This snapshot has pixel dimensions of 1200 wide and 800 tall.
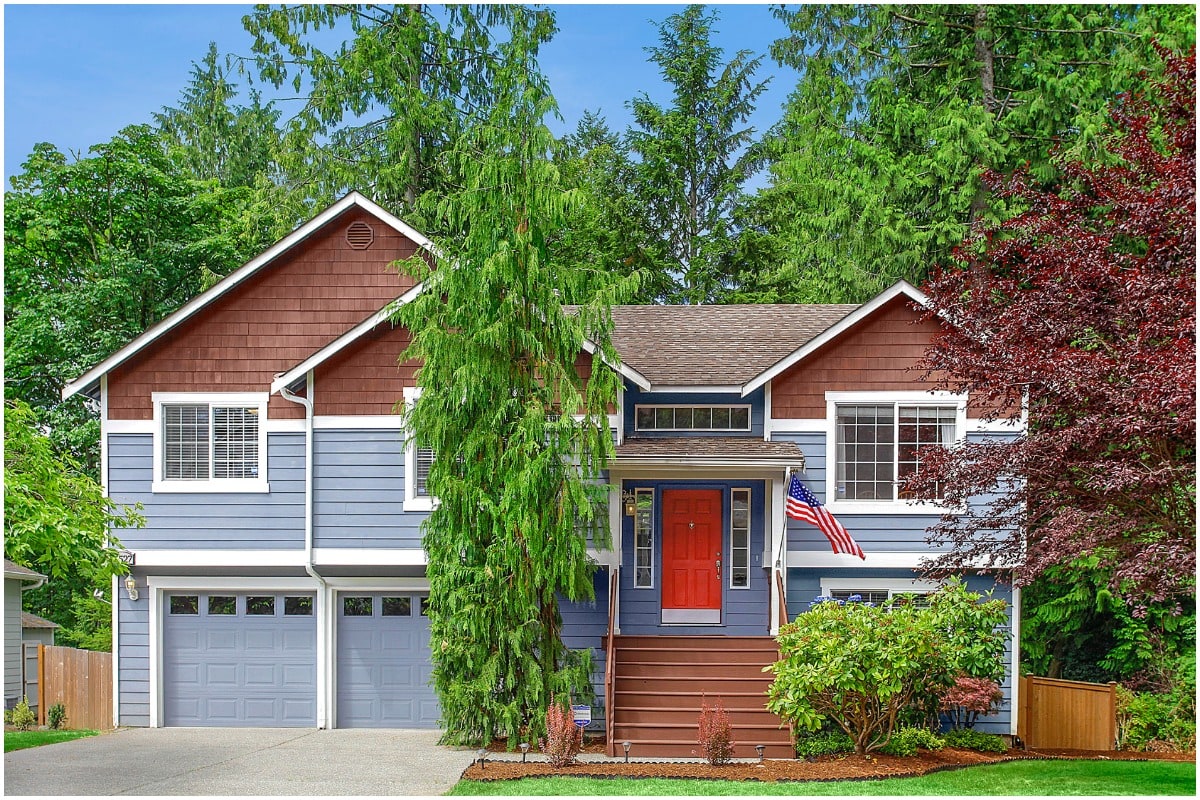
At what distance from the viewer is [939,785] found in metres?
12.6

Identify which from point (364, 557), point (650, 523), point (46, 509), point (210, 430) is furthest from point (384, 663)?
point (46, 509)

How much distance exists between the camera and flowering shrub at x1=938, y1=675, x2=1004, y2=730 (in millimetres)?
15297

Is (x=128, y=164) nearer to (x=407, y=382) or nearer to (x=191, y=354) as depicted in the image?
(x=191, y=354)

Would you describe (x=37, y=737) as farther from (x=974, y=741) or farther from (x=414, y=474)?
(x=974, y=741)

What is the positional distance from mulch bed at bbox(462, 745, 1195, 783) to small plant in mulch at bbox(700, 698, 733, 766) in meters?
0.13

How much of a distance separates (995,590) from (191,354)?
12.5 meters

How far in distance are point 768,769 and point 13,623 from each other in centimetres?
1682

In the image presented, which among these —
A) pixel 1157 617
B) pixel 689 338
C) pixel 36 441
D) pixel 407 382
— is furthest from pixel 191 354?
pixel 1157 617

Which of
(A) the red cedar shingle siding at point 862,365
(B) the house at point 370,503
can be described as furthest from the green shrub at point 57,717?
(A) the red cedar shingle siding at point 862,365

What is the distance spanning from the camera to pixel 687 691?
15.7 m

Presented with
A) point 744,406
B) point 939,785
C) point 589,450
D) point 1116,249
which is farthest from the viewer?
point 744,406

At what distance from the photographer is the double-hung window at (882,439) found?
16969 millimetres

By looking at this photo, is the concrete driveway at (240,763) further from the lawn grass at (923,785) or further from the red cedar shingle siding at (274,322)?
the red cedar shingle siding at (274,322)

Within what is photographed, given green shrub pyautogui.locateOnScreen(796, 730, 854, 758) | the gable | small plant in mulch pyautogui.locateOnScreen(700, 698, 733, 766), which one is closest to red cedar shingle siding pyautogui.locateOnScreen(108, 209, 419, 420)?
the gable
